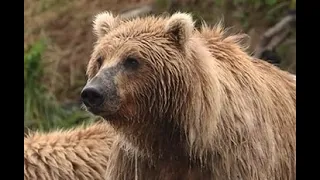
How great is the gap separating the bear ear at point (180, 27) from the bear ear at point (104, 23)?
0.97ft

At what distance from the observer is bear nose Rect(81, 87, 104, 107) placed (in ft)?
14.0

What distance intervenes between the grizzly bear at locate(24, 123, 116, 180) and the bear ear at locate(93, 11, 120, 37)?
68cm

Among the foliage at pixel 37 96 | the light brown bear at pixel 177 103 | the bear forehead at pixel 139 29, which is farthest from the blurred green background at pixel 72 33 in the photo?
the bear forehead at pixel 139 29

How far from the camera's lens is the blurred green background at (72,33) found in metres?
5.16

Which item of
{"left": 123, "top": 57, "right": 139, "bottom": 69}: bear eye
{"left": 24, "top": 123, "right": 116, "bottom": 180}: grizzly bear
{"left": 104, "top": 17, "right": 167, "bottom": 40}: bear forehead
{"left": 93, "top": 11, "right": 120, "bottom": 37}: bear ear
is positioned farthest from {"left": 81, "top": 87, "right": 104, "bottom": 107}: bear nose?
{"left": 24, "top": 123, "right": 116, "bottom": 180}: grizzly bear

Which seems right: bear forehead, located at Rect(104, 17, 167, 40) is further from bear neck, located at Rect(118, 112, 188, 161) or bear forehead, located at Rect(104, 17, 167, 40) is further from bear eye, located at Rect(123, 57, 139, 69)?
bear neck, located at Rect(118, 112, 188, 161)

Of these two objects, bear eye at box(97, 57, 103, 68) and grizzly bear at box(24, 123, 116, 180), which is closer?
bear eye at box(97, 57, 103, 68)

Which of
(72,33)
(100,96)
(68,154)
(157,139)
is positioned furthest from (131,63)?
(68,154)

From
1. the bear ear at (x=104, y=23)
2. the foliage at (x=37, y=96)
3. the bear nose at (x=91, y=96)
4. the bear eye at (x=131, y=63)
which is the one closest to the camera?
the bear nose at (x=91, y=96)

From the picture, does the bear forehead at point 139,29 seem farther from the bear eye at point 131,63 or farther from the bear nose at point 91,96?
the bear nose at point 91,96

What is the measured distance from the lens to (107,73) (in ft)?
14.4
